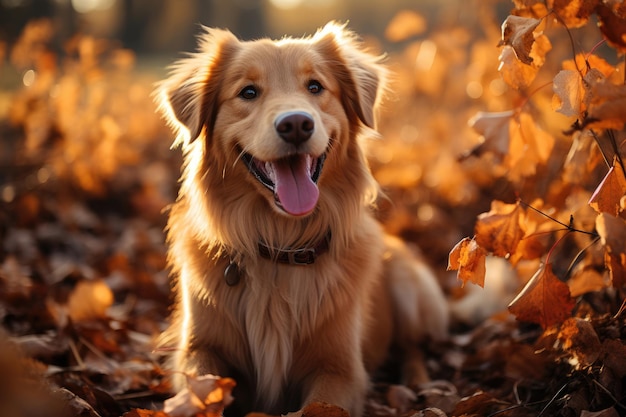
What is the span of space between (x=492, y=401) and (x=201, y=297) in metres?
1.31

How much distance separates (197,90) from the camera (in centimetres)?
289

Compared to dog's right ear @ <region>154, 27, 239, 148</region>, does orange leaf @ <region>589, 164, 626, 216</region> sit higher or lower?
lower

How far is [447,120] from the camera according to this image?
695cm

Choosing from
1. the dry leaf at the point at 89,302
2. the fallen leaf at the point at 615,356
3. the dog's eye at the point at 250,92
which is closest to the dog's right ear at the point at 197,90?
the dog's eye at the point at 250,92

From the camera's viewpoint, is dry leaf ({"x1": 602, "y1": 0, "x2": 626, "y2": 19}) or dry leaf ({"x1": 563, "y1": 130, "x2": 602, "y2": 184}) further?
dry leaf ({"x1": 563, "y1": 130, "x2": 602, "y2": 184})

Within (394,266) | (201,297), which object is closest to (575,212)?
(394,266)

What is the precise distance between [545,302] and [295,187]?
1.15m

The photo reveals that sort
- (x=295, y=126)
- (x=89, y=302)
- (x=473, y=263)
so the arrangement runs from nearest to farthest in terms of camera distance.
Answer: (x=473, y=263) < (x=295, y=126) < (x=89, y=302)

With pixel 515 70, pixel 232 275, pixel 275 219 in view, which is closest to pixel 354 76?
pixel 275 219

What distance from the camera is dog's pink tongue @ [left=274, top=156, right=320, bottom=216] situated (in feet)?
8.48

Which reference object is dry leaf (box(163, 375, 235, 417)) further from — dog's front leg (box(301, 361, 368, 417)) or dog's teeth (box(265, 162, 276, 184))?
dog's teeth (box(265, 162, 276, 184))

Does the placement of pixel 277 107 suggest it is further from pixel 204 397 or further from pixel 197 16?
pixel 197 16

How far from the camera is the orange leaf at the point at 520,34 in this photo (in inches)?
75.3

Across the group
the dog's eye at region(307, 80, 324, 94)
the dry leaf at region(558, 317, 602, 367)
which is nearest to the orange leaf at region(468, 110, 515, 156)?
the dry leaf at region(558, 317, 602, 367)
